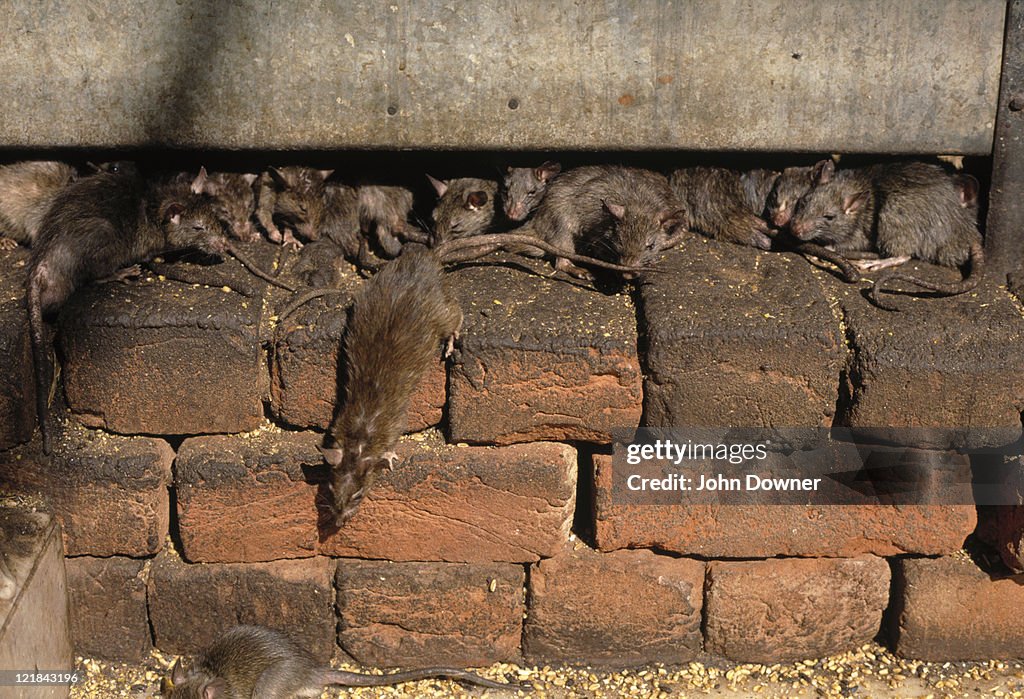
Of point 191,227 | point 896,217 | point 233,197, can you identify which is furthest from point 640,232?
point 191,227

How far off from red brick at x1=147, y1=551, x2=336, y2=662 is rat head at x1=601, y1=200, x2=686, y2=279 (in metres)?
1.95

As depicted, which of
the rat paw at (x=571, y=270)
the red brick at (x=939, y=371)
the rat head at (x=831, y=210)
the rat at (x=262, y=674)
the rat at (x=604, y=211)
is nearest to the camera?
the red brick at (x=939, y=371)

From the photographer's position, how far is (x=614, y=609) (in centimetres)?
565

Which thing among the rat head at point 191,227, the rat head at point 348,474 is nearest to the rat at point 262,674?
the rat head at point 348,474

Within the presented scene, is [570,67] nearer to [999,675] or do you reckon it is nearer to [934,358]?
[934,358]

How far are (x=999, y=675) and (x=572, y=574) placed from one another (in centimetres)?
205

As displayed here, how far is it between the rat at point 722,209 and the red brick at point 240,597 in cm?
238

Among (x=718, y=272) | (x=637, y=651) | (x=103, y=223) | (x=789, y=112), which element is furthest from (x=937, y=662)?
(x=103, y=223)

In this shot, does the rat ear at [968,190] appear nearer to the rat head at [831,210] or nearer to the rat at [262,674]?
the rat head at [831,210]

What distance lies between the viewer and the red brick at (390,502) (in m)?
5.32

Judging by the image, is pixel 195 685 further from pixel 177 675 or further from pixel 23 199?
pixel 23 199

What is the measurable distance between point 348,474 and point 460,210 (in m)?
1.46

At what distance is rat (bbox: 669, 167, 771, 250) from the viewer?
5.81 m

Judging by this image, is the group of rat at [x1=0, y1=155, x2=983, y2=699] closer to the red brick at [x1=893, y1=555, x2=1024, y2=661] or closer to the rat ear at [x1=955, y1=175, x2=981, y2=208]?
the rat ear at [x1=955, y1=175, x2=981, y2=208]
